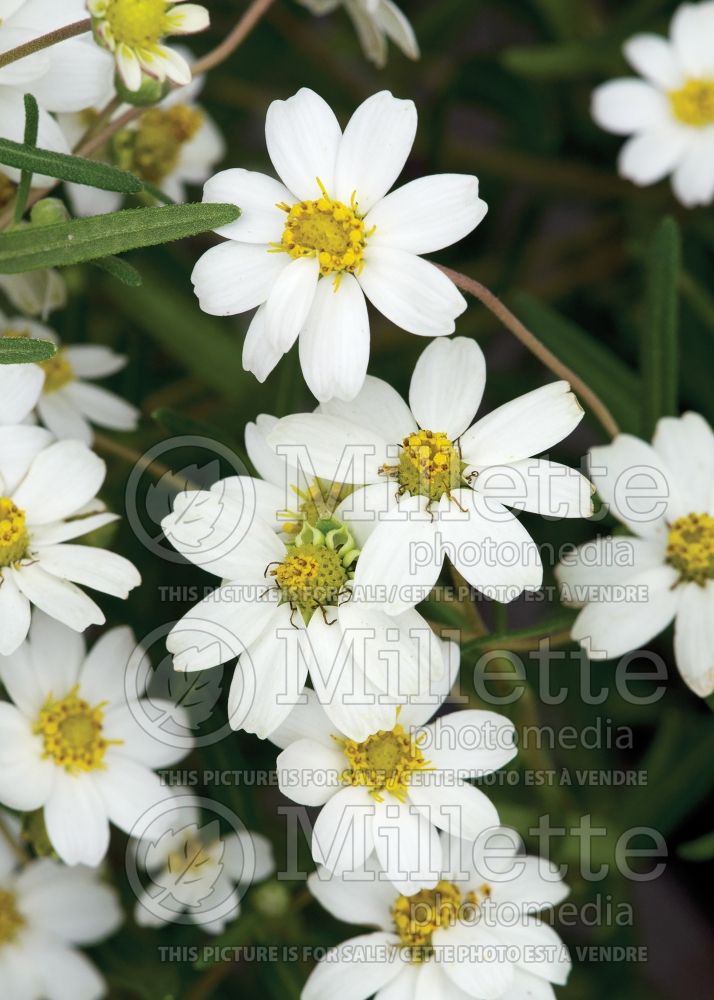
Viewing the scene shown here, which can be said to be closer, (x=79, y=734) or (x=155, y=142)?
(x=79, y=734)

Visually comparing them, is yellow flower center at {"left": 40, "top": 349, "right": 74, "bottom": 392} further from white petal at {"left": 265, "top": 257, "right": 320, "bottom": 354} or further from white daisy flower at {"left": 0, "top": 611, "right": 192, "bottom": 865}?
white petal at {"left": 265, "top": 257, "right": 320, "bottom": 354}

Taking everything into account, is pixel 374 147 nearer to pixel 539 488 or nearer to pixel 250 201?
pixel 250 201

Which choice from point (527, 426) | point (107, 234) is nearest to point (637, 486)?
point (527, 426)

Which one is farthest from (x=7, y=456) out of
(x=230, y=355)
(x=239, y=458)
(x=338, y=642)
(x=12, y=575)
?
(x=230, y=355)

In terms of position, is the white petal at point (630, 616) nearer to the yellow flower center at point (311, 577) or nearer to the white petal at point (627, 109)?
the yellow flower center at point (311, 577)

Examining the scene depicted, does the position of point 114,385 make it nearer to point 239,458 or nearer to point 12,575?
A: point 239,458

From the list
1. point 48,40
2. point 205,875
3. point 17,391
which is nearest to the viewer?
point 48,40

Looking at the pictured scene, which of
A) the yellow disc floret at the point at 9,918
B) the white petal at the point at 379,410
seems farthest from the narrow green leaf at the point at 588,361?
the yellow disc floret at the point at 9,918
